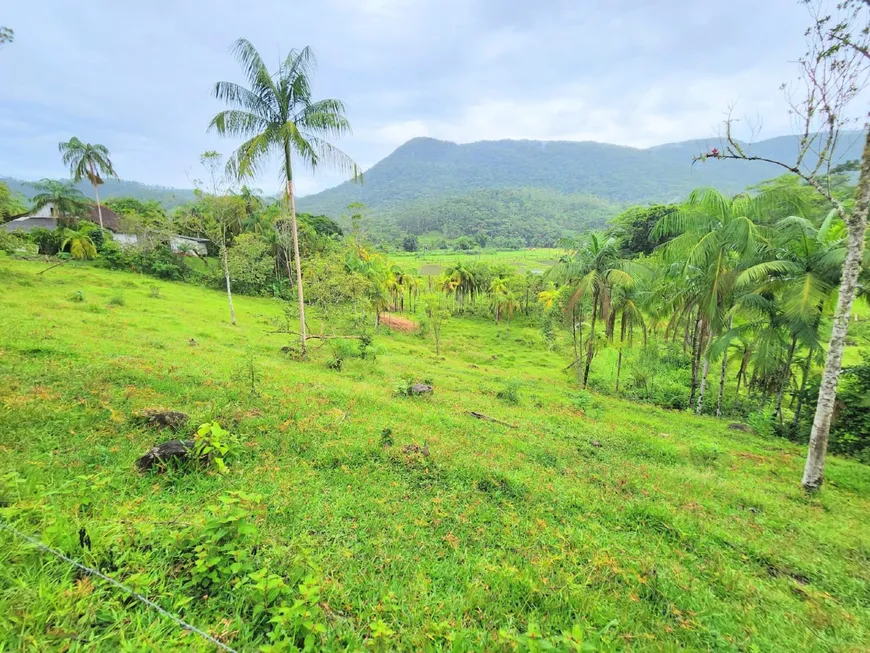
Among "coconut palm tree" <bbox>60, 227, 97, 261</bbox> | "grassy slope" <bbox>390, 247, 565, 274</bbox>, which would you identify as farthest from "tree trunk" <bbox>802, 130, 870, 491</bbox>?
"grassy slope" <bbox>390, 247, 565, 274</bbox>

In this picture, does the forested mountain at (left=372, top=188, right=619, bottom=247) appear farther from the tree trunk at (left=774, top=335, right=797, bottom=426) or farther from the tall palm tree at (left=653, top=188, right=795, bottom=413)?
the tree trunk at (left=774, top=335, right=797, bottom=426)

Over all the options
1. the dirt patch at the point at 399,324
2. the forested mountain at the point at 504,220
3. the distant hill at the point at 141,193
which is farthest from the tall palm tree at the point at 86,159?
the forested mountain at the point at 504,220

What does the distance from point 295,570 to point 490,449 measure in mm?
5217

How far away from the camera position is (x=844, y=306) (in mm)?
6230

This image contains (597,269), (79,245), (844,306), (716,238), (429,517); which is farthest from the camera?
(79,245)

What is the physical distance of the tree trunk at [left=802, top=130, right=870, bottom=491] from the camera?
19.9 feet

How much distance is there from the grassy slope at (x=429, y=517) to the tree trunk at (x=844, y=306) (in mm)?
1219

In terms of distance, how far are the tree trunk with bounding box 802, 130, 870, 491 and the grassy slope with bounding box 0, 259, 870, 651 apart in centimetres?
122

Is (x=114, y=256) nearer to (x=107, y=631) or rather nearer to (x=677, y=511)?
(x=107, y=631)

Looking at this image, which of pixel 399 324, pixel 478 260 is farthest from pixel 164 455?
A: pixel 478 260

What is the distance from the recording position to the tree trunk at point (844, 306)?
239 inches

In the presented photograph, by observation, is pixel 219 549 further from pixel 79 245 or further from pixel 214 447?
pixel 79 245

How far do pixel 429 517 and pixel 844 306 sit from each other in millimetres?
8030

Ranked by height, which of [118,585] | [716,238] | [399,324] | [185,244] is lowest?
[399,324]
